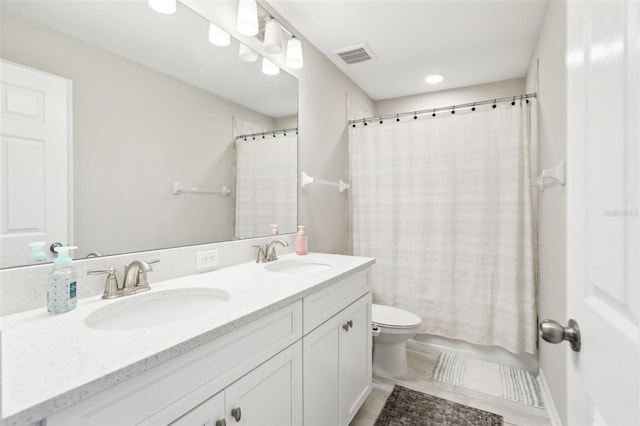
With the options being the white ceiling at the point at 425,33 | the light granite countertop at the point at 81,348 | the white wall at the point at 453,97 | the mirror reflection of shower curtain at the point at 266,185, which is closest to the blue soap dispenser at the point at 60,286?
the light granite countertop at the point at 81,348

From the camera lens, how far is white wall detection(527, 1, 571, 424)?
1.42m

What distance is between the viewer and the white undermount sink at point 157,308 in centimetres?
92

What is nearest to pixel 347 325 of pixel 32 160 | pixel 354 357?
pixel 354 357

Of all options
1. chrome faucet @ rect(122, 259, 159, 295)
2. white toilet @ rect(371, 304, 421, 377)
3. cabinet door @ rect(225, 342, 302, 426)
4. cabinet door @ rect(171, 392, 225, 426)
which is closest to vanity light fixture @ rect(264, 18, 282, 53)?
chrome faucet @ rect(122, 259, 159, 295)

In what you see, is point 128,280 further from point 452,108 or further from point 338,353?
point 452,108

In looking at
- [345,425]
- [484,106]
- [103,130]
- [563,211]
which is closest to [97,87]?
[103,130]

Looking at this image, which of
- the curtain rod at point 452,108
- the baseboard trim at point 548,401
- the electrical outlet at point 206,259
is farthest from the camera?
the curtain rod at point 452,108

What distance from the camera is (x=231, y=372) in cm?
83

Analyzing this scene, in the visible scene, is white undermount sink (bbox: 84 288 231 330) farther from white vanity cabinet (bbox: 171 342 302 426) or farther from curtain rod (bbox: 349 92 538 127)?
curtain rod (bbox: 349 92 538 127)

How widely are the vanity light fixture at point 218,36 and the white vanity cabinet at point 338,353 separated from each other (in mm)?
1330

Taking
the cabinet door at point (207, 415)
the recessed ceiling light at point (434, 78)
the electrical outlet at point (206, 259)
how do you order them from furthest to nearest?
the recessed ceiling light at point (434, 78), the electrical outlet at point (206, 259), the cabinet door at point (207, 415)

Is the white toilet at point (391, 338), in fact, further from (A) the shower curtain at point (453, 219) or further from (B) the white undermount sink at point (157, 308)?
(B) the white undermount sink at point (157, 308)
